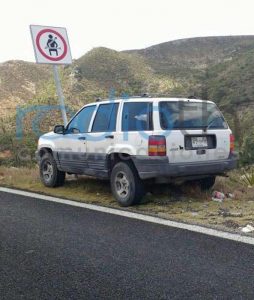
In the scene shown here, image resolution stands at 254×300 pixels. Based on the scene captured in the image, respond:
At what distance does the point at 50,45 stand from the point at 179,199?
509 cm

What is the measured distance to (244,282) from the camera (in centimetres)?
385

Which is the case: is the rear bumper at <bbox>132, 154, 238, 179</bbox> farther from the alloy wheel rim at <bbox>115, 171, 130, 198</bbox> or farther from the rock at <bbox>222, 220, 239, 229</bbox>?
the rock at <bbox>222, 220, 239, 229</bbox>

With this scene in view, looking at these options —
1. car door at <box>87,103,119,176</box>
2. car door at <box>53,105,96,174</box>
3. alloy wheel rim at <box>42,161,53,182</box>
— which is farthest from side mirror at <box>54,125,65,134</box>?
car door at <box>87,103,119,176</box>

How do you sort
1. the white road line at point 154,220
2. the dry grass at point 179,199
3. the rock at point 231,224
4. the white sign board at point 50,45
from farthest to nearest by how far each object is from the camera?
1. the white sign board at point 50,45
2. the dry grass at point 179,199
3. the rock at point 231,224
4. the white road line at point 154,220

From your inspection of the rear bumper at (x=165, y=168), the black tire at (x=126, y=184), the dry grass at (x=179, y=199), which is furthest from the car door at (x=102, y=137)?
the rear bumper at (x=165, y=168)

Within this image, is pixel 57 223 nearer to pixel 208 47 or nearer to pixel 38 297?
pixel 38 297

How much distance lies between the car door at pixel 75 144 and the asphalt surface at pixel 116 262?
2168 millimetres

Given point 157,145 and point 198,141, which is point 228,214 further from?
point 157,145

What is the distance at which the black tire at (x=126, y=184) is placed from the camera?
7039 millimetres

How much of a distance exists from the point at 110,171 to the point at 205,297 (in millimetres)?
4294

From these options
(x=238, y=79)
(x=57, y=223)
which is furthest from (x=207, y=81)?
(x=57, y=223)

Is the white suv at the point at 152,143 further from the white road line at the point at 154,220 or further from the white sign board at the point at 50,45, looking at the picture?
the white sign board at the point at 50,45

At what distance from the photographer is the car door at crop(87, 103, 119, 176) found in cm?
760

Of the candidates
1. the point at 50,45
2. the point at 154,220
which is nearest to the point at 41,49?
the point at 50,45
